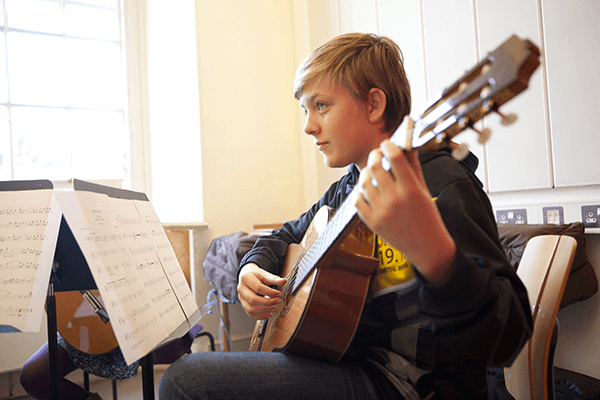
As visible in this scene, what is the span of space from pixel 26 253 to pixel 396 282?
794 mm

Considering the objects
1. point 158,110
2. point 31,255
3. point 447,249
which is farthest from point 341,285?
point 158,110

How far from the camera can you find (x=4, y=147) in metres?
2.59

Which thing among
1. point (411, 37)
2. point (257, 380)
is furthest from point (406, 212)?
point (411, 37)

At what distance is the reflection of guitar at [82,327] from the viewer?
4.86 feet

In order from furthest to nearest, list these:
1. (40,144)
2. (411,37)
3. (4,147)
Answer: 1. (40,144)
2. (4,147)
3. (411,37)

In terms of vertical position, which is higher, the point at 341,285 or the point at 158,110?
the point at 158,110

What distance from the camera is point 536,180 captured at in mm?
1750

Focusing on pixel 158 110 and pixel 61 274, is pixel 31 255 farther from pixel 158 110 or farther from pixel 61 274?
pixel 158 110

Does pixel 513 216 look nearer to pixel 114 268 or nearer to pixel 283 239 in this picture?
pixel 283 239

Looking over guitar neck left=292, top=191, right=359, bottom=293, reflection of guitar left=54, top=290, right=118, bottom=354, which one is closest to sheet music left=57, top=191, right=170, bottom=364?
guitar neck left=292, top=191, right=359, bottom=293

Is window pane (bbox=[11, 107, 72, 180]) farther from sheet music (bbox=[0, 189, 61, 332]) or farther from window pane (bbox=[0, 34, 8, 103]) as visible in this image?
sheet music (bbox=[0, 189, 61, 332])

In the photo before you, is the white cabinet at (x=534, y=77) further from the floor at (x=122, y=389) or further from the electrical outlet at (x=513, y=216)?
the floor at (x=122, y=389)

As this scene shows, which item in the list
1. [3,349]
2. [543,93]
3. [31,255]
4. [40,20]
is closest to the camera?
[31,255]

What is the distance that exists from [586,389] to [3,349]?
245cm
